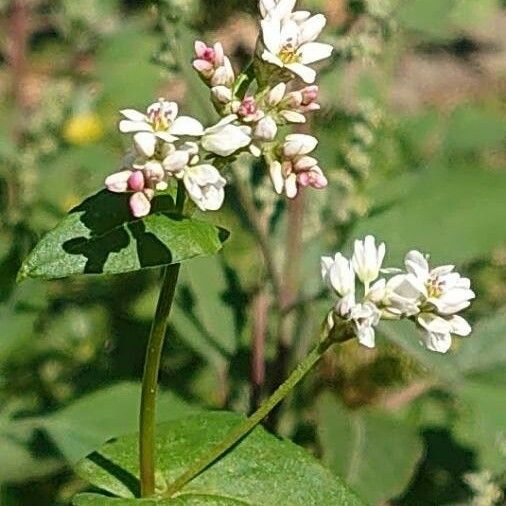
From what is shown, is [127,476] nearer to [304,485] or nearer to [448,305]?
[304,485]

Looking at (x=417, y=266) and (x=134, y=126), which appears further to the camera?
(x=417, y=266)

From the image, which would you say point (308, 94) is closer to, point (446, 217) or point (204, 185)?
point (204, 185)

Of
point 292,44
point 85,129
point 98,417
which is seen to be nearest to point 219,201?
point 292,44

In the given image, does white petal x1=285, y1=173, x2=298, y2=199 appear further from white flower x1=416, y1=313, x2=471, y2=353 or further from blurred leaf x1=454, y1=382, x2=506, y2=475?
blurred leaf x1=454, y1=382, x2=506, y2=475

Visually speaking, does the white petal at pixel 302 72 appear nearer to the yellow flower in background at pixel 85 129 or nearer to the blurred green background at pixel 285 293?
the blurred green background at pixel 285 293

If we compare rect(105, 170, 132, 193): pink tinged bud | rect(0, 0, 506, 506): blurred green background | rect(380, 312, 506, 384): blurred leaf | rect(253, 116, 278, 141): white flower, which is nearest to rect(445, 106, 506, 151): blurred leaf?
rect(0, 0, 506, 506): blurred green background

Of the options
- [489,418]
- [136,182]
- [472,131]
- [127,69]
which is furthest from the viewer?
[127,69]

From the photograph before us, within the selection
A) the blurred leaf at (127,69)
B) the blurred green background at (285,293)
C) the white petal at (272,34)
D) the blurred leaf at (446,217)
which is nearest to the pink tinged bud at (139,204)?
the white petal at (272,34)
